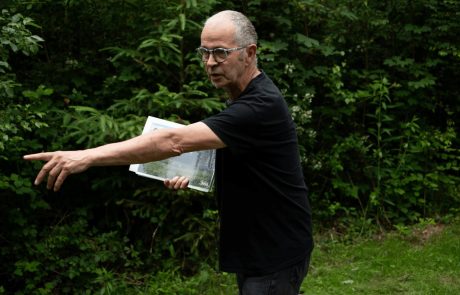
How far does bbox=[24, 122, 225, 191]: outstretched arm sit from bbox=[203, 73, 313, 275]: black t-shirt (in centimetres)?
17

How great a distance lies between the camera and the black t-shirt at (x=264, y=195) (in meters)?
2.71

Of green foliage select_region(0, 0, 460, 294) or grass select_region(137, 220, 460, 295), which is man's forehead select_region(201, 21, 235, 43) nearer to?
green foliage select_region(0, 0, 460, 294)

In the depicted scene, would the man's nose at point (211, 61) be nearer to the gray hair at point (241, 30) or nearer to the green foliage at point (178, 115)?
the gray hair at point (241, 30)

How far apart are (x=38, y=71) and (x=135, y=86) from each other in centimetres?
96

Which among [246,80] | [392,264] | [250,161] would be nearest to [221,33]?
[246,80]

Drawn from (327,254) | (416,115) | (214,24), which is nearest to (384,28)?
(416,115)

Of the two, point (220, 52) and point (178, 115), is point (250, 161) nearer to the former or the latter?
point (220, 52)

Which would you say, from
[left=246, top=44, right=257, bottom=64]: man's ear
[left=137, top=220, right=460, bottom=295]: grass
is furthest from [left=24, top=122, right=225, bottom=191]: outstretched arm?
[left=137, top=220, right=460, bottom=295]: grass

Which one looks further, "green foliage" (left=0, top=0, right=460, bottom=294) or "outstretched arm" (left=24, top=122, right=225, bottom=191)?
"green foliage" (left=0, top=0, right=460, bottom=294)

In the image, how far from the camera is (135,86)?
5.98 m

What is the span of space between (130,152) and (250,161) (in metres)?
0.53

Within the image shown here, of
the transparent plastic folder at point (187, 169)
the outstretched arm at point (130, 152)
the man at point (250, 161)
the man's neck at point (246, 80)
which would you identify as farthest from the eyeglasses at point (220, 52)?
the transparent plastic folder at point (187, 169)

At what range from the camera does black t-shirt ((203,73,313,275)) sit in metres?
2.71

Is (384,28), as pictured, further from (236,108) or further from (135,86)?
(236,108)
